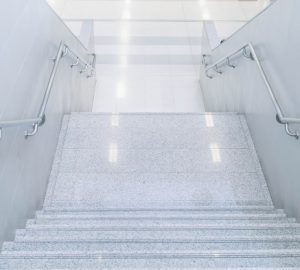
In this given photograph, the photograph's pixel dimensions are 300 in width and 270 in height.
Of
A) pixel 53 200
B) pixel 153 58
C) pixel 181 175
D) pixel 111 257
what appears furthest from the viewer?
pixel 153 58

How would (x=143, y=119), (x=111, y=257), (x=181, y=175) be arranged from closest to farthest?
(x=111, y=257)
(x=181, y=175)
(x=143, y=119)

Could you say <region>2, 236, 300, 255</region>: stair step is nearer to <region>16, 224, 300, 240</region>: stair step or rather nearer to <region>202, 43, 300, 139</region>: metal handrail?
<region>16, 224, 300, 240</region>: stair step

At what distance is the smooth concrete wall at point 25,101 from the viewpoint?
1.99 meters

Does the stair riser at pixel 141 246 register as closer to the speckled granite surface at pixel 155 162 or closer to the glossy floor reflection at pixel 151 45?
the speckled granite surface at pixel 155 162

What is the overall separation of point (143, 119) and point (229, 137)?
3.06 feet

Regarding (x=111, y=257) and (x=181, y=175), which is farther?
(x=181, y=175)

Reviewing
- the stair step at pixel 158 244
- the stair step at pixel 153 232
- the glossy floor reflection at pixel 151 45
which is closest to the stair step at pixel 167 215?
the stair step at pixel 153 232

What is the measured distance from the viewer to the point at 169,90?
578cm

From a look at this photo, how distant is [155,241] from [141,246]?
0.09 m

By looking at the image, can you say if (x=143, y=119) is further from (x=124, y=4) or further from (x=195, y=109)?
(x=124, y=4)

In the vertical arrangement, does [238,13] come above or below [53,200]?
above

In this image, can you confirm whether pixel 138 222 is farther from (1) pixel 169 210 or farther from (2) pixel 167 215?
(1) pixel 169 210

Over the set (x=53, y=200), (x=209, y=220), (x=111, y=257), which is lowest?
(x=111, y=257)

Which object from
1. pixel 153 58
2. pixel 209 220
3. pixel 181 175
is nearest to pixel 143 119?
pixel 181 175
